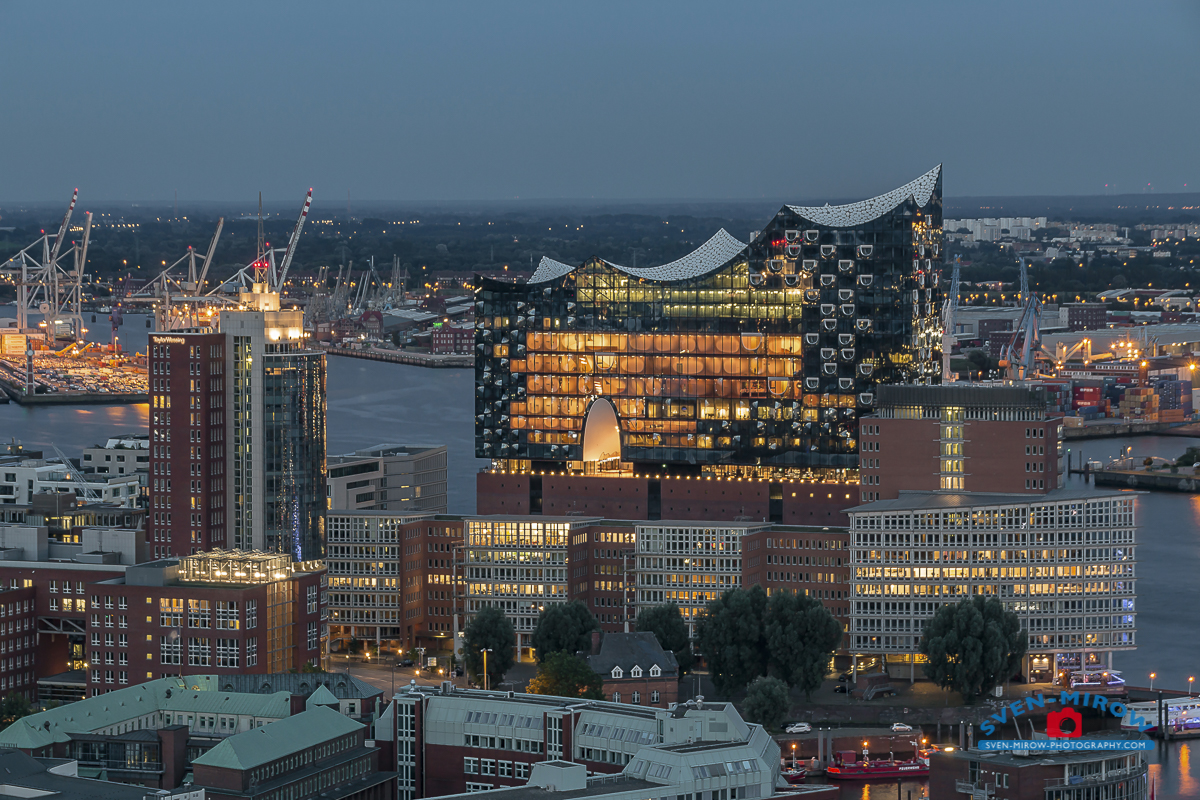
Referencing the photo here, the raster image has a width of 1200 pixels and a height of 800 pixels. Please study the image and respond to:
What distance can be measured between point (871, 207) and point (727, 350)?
4550mm

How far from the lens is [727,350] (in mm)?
49219

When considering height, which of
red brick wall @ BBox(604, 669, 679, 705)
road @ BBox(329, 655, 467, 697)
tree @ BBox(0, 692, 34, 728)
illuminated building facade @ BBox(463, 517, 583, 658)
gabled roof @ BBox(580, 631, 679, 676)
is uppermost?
illuminated building facade @ BBox(463, 517, 583, 658)

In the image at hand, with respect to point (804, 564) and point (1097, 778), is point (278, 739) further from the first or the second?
point (804, 564)

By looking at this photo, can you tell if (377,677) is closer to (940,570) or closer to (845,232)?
(940,570)

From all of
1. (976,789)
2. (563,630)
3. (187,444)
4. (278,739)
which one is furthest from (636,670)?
(976,789)

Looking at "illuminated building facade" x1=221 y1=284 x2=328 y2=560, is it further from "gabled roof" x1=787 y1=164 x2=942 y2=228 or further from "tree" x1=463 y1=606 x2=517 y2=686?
"gabled roof" x1=787 y1=164 x2=942 y2=228

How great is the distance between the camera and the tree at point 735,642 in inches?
1544

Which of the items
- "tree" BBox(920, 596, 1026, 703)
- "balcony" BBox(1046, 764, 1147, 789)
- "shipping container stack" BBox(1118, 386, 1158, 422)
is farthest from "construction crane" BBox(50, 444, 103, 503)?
"shipping container stack" BBox(1118, 386, 1158, 422)

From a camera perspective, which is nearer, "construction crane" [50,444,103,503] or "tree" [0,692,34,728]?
"tree" [0,692,34,728]

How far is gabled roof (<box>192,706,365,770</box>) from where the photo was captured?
2889 centimetres

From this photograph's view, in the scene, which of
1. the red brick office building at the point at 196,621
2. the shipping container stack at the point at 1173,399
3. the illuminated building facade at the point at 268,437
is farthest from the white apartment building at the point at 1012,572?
the shipping container stack at the point at 1173,399

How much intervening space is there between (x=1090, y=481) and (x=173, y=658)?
4086 centimetres

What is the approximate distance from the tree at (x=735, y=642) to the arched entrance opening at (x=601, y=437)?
1083cm

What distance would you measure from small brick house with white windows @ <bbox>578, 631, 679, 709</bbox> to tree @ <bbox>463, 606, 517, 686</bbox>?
319 centimetres
